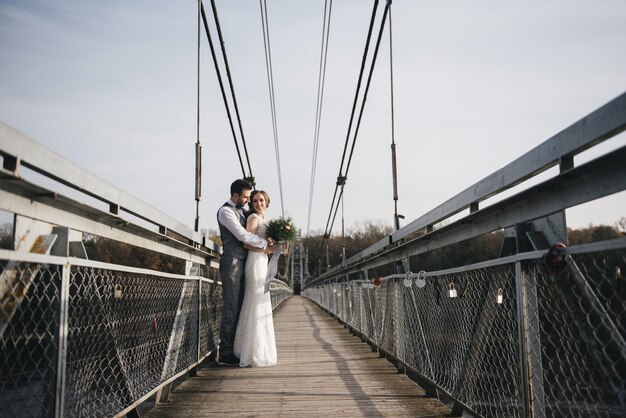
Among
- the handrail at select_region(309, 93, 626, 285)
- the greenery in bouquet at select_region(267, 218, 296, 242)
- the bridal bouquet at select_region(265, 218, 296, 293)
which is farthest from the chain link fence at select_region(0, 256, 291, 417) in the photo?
the handrail at select_region(309, 93, 626, 285)

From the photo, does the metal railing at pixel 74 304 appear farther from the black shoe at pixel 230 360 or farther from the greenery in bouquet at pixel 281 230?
the greenery in bouquet at pixel 281 230

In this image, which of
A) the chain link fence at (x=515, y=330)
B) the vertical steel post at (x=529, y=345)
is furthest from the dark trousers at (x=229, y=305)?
the vertical steel post at (x=529, y=345)

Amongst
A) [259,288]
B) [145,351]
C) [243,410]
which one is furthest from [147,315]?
[259,288]

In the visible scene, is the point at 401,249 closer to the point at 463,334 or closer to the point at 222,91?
the point at 463,334

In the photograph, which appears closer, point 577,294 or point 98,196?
point 577,294

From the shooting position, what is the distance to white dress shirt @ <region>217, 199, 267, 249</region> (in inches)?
170

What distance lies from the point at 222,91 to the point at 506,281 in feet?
14.0

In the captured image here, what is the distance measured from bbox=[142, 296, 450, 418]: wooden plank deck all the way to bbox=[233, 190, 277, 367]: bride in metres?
0.12

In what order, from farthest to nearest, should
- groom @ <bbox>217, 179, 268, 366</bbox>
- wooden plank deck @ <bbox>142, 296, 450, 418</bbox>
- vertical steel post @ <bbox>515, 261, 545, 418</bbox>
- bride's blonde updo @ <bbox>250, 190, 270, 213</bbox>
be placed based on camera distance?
bride's blonde updo @ <bbox>250, 190, 270, 213</bbox> < groom @ <bbox>217, 179, 268, 366</bbox> < wooden plank deck @ <bbox>142, 296, 450, 418</bbox> < vertical steel post @ <bbox>515, 261, 545, 418</bbox>

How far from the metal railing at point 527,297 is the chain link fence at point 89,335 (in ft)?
4.82

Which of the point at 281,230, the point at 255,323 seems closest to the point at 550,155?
the point at 281,230

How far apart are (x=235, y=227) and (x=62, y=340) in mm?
2620

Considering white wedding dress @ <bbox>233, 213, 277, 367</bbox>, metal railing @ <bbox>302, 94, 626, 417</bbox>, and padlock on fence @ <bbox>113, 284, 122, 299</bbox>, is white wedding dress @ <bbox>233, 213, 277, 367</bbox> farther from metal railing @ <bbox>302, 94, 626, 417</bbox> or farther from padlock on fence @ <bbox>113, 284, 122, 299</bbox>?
padlock on fence @ <bbox>113, 284, 122, 299</bbox>

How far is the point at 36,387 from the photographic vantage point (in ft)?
5.90
